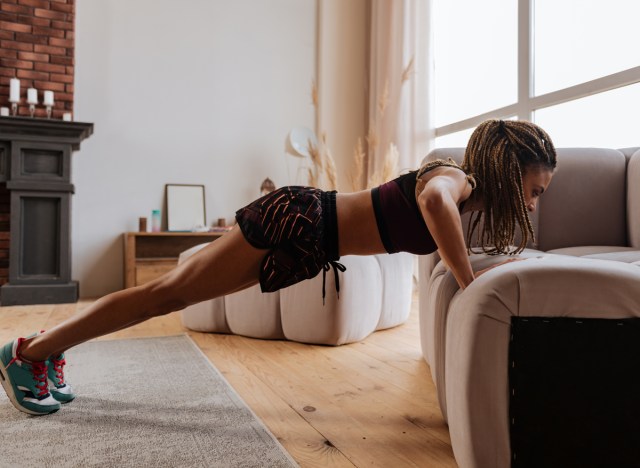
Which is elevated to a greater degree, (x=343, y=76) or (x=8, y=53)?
(x=343, y=76)

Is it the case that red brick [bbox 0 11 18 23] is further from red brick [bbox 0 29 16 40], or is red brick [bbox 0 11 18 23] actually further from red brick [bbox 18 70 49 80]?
red brick [bbox 18 70 49 80]

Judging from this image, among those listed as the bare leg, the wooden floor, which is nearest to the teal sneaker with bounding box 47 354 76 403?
the bare leg

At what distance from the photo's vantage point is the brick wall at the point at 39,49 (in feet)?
12.5

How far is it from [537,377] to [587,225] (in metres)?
1.37

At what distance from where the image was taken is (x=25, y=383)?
142 centimetres

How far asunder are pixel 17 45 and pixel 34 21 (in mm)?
221

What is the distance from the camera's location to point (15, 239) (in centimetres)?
355

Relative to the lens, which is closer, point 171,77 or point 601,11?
point 601,11

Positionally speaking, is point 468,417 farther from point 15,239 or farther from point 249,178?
point 249,178

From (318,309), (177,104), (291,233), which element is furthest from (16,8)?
(291,233)

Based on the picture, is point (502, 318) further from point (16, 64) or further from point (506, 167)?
point (16, 64)

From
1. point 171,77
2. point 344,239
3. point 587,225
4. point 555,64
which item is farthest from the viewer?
point 171,77

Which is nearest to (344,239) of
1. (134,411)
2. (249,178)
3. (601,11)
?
(134,411)

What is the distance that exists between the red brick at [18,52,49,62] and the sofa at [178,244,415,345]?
2557mm
